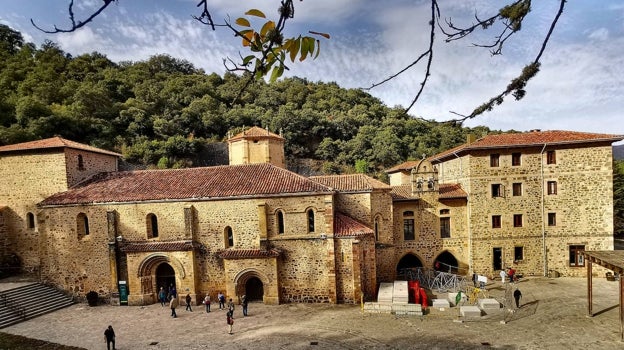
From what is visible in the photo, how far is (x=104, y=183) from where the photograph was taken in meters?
19.6

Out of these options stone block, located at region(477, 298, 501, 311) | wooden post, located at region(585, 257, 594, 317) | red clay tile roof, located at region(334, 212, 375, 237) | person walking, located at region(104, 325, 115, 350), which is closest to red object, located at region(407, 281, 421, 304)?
stone block, located at region(477, 298, 501, 311)

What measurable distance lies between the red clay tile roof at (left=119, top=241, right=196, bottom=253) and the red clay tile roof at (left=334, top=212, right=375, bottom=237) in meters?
7.85

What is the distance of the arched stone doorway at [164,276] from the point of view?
717 inches

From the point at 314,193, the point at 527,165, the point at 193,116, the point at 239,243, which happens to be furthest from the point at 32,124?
the point at 527,165

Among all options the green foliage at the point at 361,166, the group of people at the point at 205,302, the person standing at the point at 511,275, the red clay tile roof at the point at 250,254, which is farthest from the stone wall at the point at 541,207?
the green foliage at the point at 361,166

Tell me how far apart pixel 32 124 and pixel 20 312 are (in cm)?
2084

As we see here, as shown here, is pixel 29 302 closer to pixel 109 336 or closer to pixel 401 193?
pixel 109 336

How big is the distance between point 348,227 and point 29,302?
1683 cm

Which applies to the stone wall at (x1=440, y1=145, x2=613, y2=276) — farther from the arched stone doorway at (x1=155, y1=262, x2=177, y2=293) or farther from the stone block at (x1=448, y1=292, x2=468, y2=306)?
the arched stone doorway at (x1=155, y1=262, x2=177, y2=293)

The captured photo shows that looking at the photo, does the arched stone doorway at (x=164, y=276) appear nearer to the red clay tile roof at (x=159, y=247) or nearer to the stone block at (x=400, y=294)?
the red clay tile roof at (x=159, y=247)

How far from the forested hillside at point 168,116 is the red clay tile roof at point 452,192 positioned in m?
18.2

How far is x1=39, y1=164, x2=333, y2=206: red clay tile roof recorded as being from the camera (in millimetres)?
17500

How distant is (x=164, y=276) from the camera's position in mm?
18141

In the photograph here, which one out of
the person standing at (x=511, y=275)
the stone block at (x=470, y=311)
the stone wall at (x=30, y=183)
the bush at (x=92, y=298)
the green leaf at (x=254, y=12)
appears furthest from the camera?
the person standing at (x=511, y=275)
